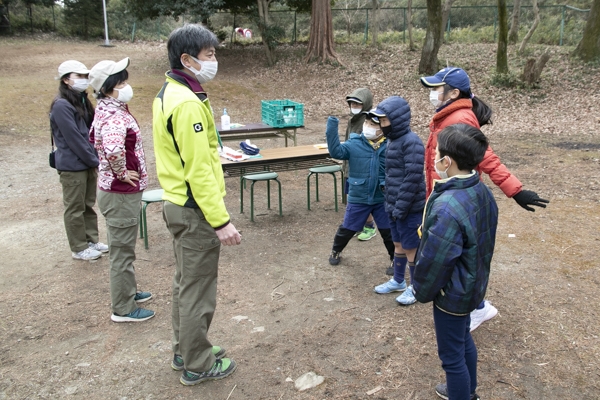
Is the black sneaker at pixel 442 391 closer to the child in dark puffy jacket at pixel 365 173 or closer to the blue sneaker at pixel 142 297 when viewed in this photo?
the child in dark puffy jacket at pixel 365 173

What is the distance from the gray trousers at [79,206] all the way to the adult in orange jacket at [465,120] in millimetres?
3244

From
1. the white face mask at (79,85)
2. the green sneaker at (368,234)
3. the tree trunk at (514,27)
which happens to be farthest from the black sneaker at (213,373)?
the tree trunk at (514,27)

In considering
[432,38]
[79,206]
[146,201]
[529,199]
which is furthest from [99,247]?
[432,38]

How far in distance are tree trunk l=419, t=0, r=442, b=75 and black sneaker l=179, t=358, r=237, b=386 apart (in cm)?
1411

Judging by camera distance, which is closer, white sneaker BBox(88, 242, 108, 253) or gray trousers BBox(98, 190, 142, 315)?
gray trousers BBox(98, 190, 142, 315)

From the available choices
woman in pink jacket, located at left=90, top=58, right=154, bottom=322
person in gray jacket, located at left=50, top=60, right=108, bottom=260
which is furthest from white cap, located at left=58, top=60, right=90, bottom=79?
woman in pink jacket, located at left=90, top=58, right=154, bottom=322

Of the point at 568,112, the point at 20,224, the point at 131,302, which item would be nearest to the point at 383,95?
the point at 568,112

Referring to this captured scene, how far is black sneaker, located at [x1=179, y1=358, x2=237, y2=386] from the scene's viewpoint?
300 centimetres

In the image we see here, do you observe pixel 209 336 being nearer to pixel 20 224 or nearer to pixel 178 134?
pixel 178 134

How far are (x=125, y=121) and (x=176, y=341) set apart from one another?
168 centimetres

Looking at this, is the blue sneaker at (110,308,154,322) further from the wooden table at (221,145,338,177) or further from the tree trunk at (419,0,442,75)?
the tree trunk at (419,0,442,75)

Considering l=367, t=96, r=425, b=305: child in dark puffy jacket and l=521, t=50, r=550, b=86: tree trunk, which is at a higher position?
l=521, t=50, r=550, b=86: tree trunk

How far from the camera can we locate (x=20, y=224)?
595 cm

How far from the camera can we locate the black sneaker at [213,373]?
300cm
